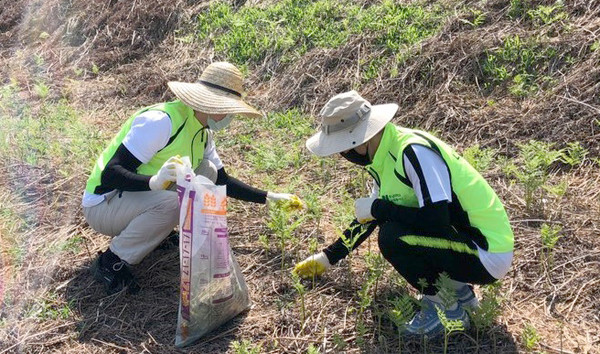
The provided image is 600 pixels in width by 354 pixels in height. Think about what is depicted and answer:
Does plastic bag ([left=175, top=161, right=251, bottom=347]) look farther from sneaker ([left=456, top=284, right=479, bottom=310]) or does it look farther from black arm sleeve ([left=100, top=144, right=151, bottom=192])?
sneaker ([left=456, top=284, right=479, bottom=310])

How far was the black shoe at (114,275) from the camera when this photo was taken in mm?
3254

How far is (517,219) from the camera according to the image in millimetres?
3572

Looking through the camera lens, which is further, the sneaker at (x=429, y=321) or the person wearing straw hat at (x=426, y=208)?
the sneaker at (x=429, y=321)

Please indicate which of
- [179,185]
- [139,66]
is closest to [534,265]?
[179,185]

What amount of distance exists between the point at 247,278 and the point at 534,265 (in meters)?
1.47

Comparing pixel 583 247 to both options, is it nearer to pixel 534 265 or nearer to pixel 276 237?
pixel 534 265

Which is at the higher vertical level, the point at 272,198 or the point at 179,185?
the point at 179,185

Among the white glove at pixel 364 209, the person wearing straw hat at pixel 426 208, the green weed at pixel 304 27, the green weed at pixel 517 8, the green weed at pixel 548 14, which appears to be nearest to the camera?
the person wearing straw hat at pixel 426 208

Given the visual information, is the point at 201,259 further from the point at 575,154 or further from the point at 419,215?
the point at 575,154

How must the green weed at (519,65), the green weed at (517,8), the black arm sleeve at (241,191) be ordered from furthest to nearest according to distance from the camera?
the green weed at (517,8), the green weed at (519,65), the black arm sleeve at (241,191)

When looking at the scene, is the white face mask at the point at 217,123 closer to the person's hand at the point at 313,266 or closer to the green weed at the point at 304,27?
the person's hand at the point at 313,266

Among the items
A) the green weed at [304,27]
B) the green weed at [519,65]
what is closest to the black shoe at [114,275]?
the green weed at [304,27]

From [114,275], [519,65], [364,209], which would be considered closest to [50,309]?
[114,275]

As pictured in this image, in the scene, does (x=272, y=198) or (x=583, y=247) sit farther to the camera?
(x=272, y=198)
